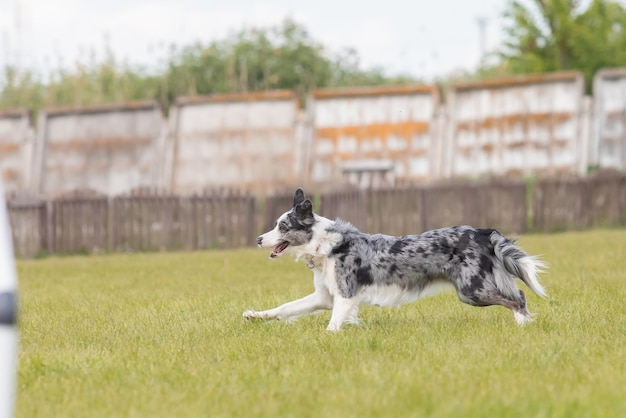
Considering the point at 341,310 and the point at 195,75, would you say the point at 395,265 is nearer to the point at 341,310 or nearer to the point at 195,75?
the point at 341,310

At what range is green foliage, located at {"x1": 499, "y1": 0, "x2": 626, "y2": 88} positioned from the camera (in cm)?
3325

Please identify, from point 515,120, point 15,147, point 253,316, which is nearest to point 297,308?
point 253,316

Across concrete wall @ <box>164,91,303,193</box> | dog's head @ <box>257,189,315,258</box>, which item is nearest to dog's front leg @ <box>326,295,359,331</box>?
dog's head @ <box>257,189,315,258</box>

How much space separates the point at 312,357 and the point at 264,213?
15862 millimetres

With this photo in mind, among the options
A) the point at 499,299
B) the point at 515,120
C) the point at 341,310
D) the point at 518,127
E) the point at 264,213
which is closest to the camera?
the point at 341,310

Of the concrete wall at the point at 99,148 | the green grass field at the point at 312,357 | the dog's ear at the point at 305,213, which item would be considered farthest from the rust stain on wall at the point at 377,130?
the dog's ear at the point at 305,213

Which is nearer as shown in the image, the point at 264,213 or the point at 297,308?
the point at 297,308

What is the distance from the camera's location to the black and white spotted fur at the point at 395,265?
30.4 feet

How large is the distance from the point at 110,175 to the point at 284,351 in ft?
77.2

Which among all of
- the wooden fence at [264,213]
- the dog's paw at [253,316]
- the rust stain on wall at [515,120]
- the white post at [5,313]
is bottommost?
the wooden fence at [264,213]

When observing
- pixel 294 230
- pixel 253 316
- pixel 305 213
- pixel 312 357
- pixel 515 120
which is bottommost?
pixel 253 316

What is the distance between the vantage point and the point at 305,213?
31.2 feet

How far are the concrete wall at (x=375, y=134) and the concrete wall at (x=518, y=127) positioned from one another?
2.02 ft

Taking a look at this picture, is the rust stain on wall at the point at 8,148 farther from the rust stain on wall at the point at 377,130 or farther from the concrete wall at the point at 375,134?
the rust stain on wall at the point at 377,130
